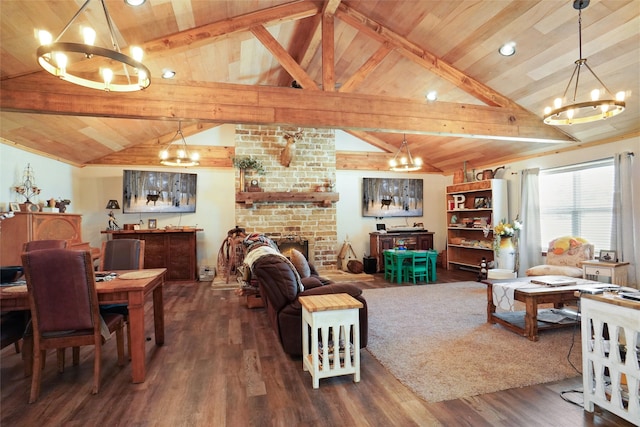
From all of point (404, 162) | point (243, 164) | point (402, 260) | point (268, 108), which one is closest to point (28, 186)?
point (243, 164)

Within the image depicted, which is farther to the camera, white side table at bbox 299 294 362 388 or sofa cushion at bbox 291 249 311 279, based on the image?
sofa cushion at bbox 291 249 311 279

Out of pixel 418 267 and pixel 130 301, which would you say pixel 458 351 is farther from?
pixel 418 267

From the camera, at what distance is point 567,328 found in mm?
3529

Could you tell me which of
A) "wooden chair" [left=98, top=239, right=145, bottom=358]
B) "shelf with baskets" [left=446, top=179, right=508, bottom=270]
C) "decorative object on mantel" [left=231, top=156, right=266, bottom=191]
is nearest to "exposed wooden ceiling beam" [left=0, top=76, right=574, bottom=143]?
"wooden chair" [left=98, top=239, right=145, bottom=358]

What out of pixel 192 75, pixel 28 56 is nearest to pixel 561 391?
pixel 28 56

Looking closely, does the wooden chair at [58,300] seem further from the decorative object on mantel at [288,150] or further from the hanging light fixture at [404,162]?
the hanging light fixture at [404,162]

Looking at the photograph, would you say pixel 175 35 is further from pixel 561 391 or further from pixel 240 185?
pixel 561 391

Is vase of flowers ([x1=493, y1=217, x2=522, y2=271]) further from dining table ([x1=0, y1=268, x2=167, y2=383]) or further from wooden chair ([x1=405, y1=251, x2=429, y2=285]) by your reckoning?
dining table ([x1=0, y1=268, x2=167, y2=383])

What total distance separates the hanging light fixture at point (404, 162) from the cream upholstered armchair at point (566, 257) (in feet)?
8.41

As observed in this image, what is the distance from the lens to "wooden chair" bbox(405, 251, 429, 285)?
6.17 metres

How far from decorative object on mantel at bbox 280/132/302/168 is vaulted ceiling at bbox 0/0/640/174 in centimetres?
132

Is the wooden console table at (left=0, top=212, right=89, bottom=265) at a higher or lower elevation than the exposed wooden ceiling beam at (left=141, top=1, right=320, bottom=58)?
lower

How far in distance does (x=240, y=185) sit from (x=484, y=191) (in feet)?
17.6

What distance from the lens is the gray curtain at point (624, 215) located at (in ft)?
14.5
